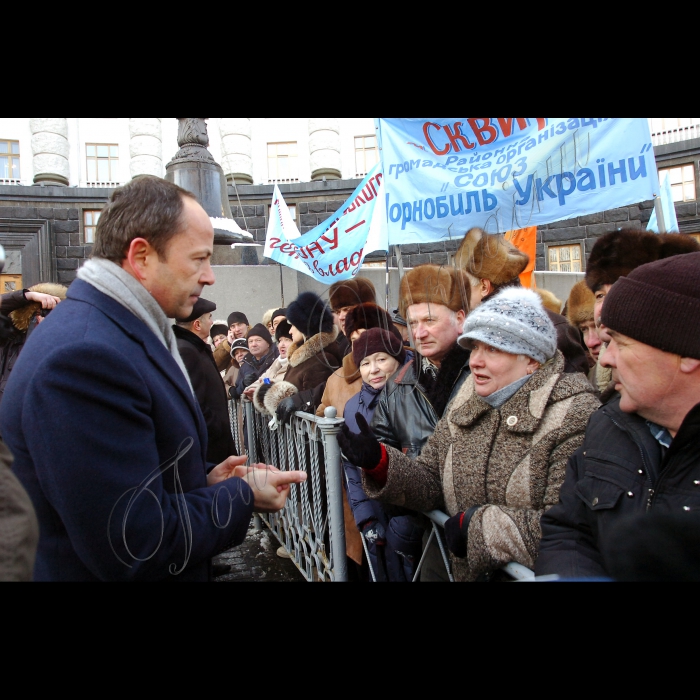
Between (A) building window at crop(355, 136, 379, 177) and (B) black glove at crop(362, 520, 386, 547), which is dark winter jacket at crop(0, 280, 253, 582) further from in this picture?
(A) building window at crop(355, 136, 379, 177)

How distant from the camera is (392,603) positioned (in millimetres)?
1251

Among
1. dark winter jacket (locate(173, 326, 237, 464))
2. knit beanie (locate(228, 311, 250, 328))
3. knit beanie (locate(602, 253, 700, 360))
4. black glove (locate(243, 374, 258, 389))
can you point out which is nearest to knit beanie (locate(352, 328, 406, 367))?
dark winter jacket (locate(173, 326, 237, 464))

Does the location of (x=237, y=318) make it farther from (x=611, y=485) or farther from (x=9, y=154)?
(x=611, y=485)

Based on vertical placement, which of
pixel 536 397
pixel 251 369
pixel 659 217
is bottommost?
pixel 536 397

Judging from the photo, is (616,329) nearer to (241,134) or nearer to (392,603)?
(392,603)

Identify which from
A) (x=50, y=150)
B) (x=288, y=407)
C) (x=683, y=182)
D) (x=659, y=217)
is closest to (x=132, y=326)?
(x=50, y=150)

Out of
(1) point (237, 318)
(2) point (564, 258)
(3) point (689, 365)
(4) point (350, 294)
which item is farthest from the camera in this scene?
(2) point (564, 258)

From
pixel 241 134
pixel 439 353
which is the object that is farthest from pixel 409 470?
pixel 241 134

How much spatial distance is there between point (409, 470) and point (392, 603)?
2.33 feet

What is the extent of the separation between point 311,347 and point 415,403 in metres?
1.45

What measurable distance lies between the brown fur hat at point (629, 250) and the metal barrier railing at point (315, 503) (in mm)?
1157

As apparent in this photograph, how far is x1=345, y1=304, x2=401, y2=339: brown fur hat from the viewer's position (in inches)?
113

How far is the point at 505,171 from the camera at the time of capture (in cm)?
209

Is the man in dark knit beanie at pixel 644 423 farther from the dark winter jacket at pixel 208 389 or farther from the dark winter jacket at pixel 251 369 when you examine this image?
the dark winter jacket at pixel 251 369
